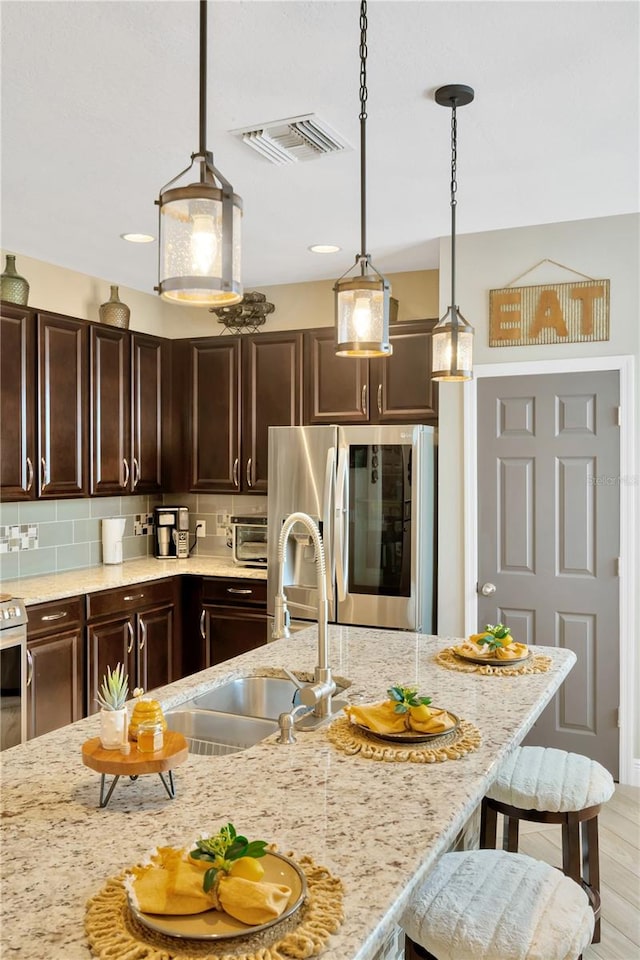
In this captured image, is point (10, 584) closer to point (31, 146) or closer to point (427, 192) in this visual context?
point (31, 146)

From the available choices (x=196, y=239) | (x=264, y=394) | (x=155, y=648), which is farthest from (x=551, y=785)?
(x=264, y=394)

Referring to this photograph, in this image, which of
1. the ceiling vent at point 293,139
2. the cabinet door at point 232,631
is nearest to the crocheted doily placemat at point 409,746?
the ceiling vent at point 293,139

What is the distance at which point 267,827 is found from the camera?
1361 mm

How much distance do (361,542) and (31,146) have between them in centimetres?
242

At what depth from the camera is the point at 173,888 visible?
42.2 inches

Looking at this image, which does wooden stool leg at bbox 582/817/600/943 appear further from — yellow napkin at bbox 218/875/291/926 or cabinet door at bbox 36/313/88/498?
cabinet door at bbox 36/313/88/498

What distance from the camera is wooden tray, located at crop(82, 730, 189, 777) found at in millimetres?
1445

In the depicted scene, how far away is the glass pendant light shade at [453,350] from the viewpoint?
A: 91.6 inches

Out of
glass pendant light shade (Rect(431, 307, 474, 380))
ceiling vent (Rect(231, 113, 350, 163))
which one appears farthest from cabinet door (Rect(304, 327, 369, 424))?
glass pendant light shade (Rect(431, 307, 474, 380))

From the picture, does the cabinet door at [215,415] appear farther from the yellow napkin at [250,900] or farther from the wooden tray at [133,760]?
the yellow napkin at [250,900]

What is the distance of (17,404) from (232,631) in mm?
1802

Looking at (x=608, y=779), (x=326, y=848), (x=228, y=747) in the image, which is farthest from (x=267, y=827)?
(x=608, y=779)

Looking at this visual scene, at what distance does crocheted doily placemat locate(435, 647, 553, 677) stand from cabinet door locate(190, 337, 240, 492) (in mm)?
2755

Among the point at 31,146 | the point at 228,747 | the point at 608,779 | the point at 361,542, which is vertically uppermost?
the point at 31,146
